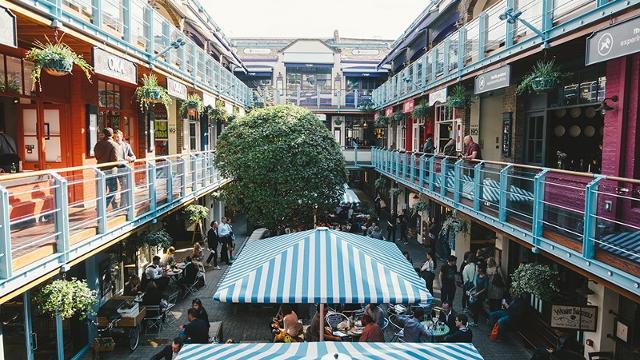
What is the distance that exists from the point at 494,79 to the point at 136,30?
938 cm

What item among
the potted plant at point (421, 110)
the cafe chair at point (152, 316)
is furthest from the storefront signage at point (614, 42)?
the potted plant at point (421, 110)

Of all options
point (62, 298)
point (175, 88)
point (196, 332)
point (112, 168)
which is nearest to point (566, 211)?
point (196, 332)

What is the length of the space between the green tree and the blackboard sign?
209 inches

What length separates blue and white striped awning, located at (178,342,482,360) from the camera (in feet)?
18.8

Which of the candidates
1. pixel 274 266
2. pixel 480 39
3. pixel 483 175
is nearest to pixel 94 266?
pixel 274 266

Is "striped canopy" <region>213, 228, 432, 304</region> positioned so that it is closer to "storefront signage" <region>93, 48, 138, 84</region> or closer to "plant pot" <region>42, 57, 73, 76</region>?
"plant pot" <region>42, 57, 73, 76</region>

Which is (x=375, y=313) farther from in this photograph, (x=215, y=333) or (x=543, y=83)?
(x=543, y=83)

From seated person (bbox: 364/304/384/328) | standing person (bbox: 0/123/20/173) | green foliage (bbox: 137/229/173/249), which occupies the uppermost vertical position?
standing person (bbox: 0/123/20/173)

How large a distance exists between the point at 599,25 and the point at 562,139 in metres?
5.11

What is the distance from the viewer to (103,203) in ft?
30.0

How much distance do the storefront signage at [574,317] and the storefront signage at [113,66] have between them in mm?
9761

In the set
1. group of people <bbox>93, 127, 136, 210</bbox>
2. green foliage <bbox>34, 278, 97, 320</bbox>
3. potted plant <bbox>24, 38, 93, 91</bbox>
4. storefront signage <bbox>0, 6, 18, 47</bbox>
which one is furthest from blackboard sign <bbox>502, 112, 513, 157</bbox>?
storefront signage <bbox>0, 6, 18, 47</bbox>

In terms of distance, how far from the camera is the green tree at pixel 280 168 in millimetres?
15258

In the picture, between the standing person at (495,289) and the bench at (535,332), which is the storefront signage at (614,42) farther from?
the standing person at (495,289)
